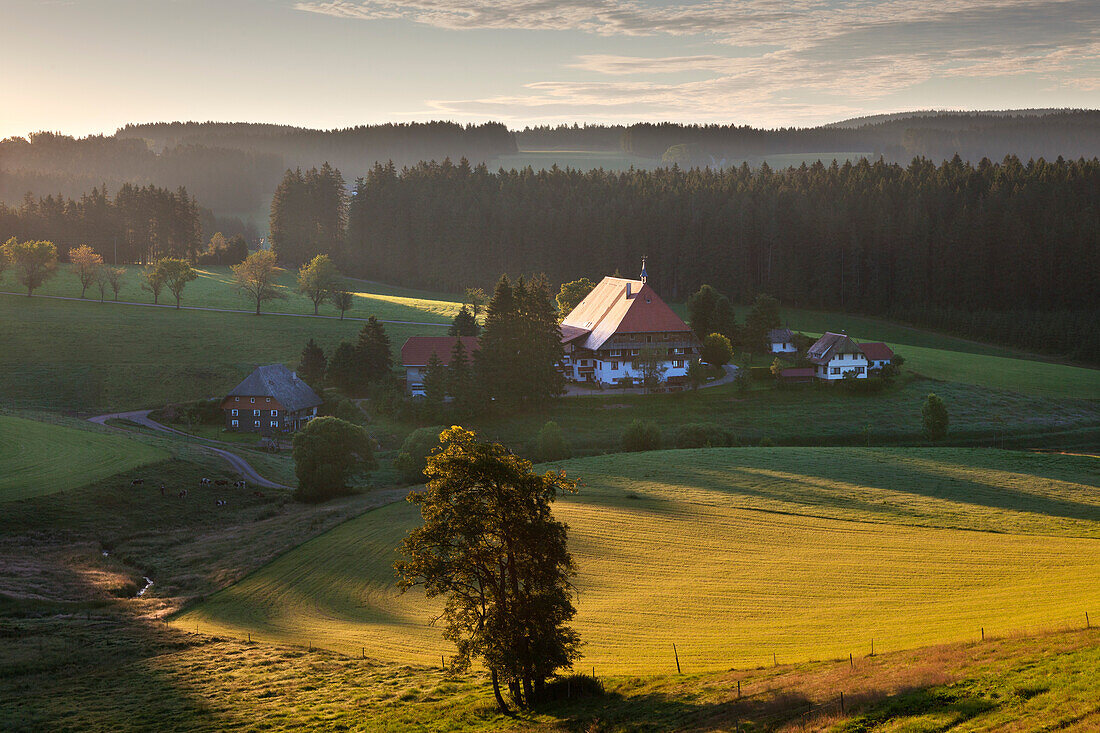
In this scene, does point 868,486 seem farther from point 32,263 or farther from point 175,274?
point 32,263

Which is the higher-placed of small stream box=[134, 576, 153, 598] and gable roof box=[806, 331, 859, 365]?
gable roof box=[806, 331, 859, 365]

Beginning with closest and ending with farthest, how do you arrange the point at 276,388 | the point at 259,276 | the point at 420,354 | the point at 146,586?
the point at 146,586
the point at 276,388
the point at 420,354
the point at 259,276

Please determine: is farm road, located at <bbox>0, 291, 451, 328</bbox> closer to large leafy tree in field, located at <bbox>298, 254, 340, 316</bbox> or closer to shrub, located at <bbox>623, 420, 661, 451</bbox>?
large leafy tree in field, located at <bbox>298, 254, 340, 316</bbox>

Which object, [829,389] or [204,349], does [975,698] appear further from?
[204,349]

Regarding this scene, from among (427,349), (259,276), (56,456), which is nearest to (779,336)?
(427,349)

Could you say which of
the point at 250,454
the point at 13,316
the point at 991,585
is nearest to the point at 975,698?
the point at 991,585

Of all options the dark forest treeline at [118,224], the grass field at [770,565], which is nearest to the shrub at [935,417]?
the grass field at [770,565]

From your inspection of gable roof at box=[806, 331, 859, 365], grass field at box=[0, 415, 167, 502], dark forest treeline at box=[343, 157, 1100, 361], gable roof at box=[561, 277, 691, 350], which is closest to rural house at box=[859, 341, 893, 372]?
gable roof at box=[806, 331, 859, 365]
